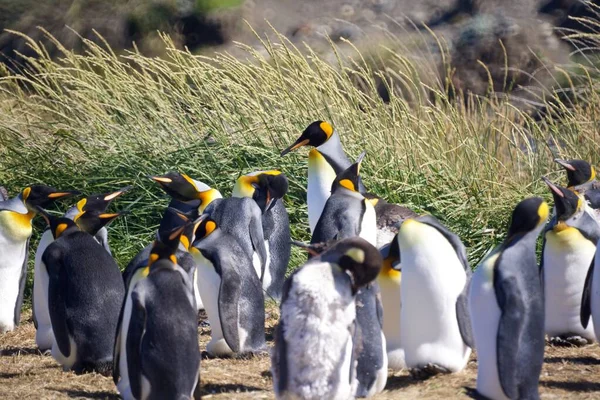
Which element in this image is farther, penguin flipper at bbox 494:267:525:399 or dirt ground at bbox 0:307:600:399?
dirt ground at bbox 0:307:600:399

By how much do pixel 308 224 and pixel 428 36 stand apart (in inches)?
442

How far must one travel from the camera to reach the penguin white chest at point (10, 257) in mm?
6414

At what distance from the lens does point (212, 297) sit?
212 inches

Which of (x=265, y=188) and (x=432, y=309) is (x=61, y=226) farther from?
(x=432, y=309)

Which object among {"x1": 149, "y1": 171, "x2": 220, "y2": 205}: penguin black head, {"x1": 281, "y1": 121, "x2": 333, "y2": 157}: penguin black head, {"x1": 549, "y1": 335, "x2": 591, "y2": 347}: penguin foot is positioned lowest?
{"x1": 549, "y1": 335, "x2": 591, "y2": 347}: penguin foot

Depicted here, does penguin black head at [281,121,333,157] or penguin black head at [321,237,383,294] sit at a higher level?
penguin black head at [321,237,383,294]

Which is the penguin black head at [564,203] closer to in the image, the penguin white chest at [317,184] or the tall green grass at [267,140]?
the tall green grass at [267,140]

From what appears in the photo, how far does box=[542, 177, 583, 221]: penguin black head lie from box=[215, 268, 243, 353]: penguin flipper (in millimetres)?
1681

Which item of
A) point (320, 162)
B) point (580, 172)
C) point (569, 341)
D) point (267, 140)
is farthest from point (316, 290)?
point (267, 140)

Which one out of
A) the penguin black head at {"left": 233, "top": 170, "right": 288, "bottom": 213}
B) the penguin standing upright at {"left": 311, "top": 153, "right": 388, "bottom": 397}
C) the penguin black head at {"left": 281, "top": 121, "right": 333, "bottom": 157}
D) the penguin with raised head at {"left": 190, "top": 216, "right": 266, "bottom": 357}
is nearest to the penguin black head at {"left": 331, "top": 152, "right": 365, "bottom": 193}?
the penguin standing upright at {"left": 311, "top": 153, "right": 388, "bottom": 397}

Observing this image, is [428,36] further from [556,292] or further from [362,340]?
[362,340]

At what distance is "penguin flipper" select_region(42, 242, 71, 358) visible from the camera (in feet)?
16.8

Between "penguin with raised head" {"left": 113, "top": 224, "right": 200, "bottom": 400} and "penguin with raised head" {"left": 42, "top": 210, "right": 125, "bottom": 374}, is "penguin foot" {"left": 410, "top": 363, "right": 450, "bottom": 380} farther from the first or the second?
"penguin with raised head" {"left": 42, "top": 210, "right": 125, "bottom": 374}

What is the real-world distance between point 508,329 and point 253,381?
129 centimetres
